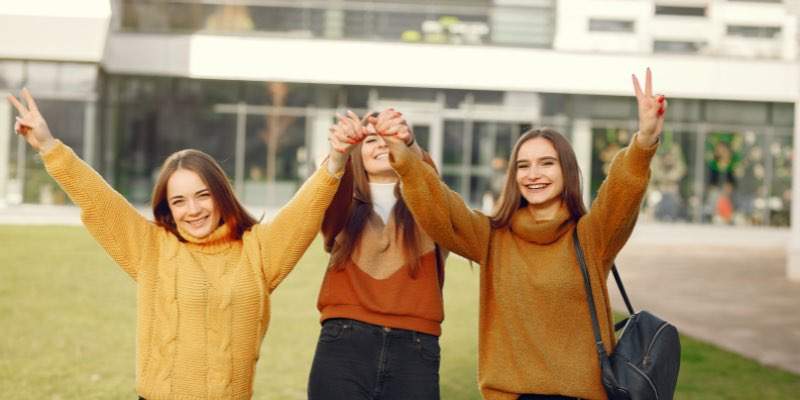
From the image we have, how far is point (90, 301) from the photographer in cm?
1106

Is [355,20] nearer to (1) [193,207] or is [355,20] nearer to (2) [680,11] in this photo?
(2) [680,11]

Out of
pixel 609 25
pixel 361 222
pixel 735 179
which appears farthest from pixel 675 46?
pixel 361 222

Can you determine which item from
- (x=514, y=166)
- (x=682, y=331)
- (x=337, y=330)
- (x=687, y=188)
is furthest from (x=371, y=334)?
(x=687, y=188)

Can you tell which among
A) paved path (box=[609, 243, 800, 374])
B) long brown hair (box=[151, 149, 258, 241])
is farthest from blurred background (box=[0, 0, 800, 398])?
long brown hair (box=[151, 149, 258, 241])

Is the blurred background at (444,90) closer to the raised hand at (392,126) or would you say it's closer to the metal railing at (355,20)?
the metal railing at (355,20)

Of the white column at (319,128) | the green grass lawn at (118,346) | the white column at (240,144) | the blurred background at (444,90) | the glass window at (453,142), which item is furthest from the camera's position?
the glass window at (453,142)

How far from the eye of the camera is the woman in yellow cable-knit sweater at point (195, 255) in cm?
345

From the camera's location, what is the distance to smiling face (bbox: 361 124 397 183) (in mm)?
3900

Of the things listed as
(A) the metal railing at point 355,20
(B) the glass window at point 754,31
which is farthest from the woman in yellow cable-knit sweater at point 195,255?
(B) the glass window at point 754,31

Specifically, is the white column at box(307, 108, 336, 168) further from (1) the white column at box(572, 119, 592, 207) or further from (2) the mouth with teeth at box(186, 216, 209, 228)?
(2) the mouth with teeth at box(186, 216, 209, 228)

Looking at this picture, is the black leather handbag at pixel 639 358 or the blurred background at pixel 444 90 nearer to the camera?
the black leather handbag at pixel 639 358

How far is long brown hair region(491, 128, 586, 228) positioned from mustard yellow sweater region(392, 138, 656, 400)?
0.18 feet

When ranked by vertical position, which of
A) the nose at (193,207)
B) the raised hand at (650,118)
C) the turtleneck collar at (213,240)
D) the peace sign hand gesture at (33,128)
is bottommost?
the turtleneck collar at (213,240)

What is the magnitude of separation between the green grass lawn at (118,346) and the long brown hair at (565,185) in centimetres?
346
